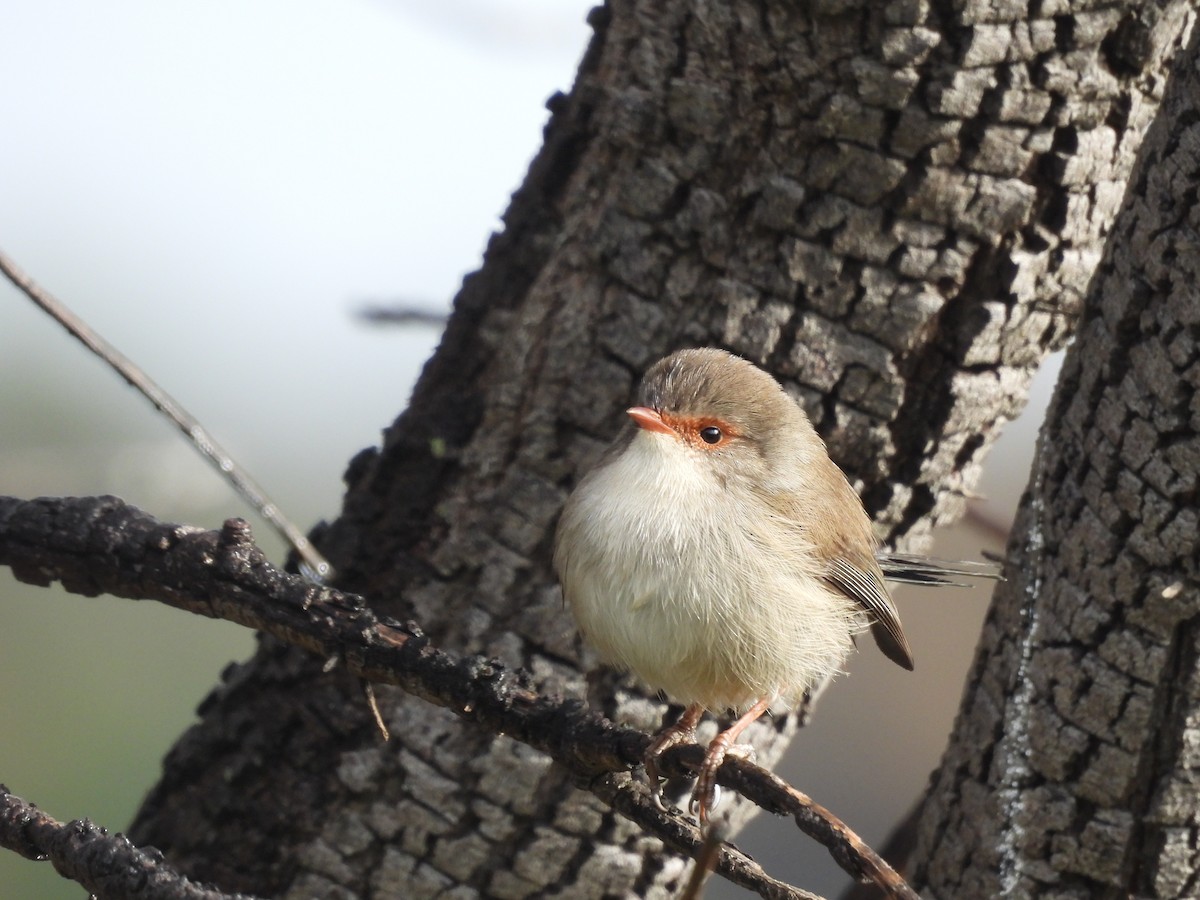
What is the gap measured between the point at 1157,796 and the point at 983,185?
5.19 ft

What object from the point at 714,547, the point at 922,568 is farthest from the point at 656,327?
the point at 922,568

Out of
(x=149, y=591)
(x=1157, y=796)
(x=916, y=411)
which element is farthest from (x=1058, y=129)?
(x=149, y=591)

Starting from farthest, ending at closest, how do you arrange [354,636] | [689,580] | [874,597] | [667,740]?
[874,597]
[689,580]
[667,740]
[354,636]

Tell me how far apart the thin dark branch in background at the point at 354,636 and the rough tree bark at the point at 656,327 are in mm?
1041

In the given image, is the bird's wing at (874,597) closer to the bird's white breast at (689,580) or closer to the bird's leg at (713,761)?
the bird's white breast at (689,580)

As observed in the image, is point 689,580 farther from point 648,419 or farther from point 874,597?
point 874,597

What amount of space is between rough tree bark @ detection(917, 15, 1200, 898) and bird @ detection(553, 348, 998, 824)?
1.30ft

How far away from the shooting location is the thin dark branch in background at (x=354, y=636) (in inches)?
92.0

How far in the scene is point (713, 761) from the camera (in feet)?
8.60

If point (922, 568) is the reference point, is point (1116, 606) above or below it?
below

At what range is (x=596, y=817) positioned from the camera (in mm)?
3408

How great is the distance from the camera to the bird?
9.65ft

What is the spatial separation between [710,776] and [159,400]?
1454 mm

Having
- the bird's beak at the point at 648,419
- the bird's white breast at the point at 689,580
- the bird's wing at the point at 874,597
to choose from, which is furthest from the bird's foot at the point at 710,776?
the bird's beak at the point at 648,419
